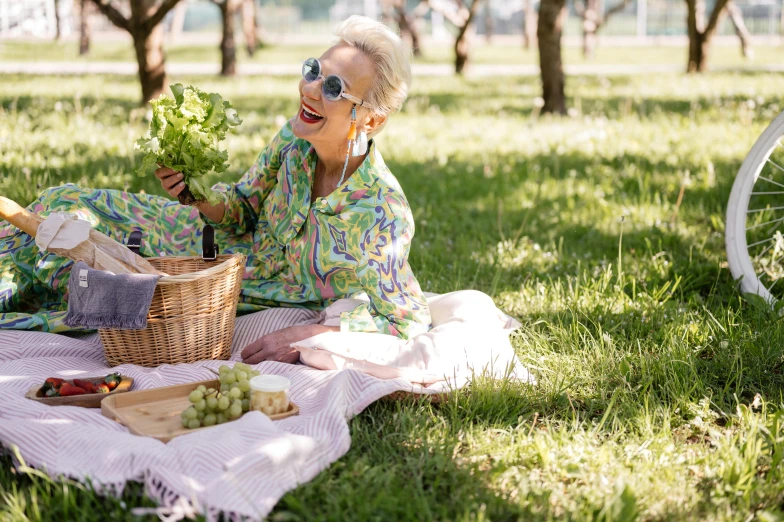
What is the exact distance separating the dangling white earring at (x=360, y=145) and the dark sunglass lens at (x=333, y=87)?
0.22 meters

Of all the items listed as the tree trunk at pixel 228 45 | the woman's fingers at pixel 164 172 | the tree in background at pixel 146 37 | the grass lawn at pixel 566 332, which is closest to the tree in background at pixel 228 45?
the tree trunk at pixel 228 45

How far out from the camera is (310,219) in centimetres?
381

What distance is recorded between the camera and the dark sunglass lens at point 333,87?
3.49 meters

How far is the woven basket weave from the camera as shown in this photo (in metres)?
3.31

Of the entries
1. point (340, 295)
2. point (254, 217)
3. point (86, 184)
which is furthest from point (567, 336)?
point (86, 184)

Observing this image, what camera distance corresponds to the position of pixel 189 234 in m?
4.16

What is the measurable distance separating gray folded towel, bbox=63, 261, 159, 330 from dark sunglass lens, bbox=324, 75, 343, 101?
3.39 ft

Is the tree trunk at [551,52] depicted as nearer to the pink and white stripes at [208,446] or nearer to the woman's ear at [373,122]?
the woman's ear at [373,122]

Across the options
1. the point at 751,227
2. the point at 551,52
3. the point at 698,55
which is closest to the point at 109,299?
the point at 751,227

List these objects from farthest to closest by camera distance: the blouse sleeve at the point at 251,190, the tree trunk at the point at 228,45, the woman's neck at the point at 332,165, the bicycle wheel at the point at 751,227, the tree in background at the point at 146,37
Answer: the tree trunk at the point at 228,45 < the tree in background at the point at 146,37 < the bicycle wheel at the point at 751,227 < the blouse sleeve at the point at 251,190 < the woman's neck at the point at 332,165

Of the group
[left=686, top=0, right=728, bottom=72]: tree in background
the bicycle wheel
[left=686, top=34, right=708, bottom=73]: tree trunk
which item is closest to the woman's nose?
the bicycle wheel

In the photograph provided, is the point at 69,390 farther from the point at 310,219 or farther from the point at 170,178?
the point at 310,219

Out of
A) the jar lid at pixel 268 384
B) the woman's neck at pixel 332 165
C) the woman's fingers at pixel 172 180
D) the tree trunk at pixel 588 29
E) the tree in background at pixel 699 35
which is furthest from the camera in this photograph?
the tree trunk at pixel 588 29

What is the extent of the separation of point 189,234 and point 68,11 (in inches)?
1768
